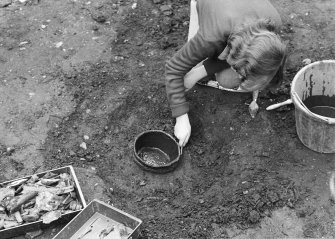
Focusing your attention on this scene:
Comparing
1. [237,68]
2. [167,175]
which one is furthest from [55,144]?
[237,68]

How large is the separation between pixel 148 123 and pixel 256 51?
1.23 meters

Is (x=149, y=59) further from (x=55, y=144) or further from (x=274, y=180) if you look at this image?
(x=274, y=180)

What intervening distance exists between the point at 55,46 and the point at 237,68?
6.35 ft

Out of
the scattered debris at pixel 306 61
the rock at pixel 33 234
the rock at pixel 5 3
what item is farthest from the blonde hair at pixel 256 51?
the rock at pixel 5 3

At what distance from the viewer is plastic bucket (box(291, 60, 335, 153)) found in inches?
141

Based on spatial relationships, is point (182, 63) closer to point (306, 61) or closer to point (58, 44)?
point (306, 61)

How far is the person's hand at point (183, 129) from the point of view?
12.9 ft

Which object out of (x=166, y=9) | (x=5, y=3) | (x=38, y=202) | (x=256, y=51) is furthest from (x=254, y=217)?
(x=5, y=3)

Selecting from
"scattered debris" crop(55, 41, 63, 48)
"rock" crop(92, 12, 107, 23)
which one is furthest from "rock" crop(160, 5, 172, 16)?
"scattered debris" crop(55, 41, 63, 48)

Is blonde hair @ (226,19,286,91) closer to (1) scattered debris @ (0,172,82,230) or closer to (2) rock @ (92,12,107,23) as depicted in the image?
(1) scattered debris @ (0,172,82,230)

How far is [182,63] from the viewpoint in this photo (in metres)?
3.69

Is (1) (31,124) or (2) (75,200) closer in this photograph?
(2) (75,200)

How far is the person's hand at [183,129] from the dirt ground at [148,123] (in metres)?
0.12

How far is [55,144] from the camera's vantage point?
13.0 ft
